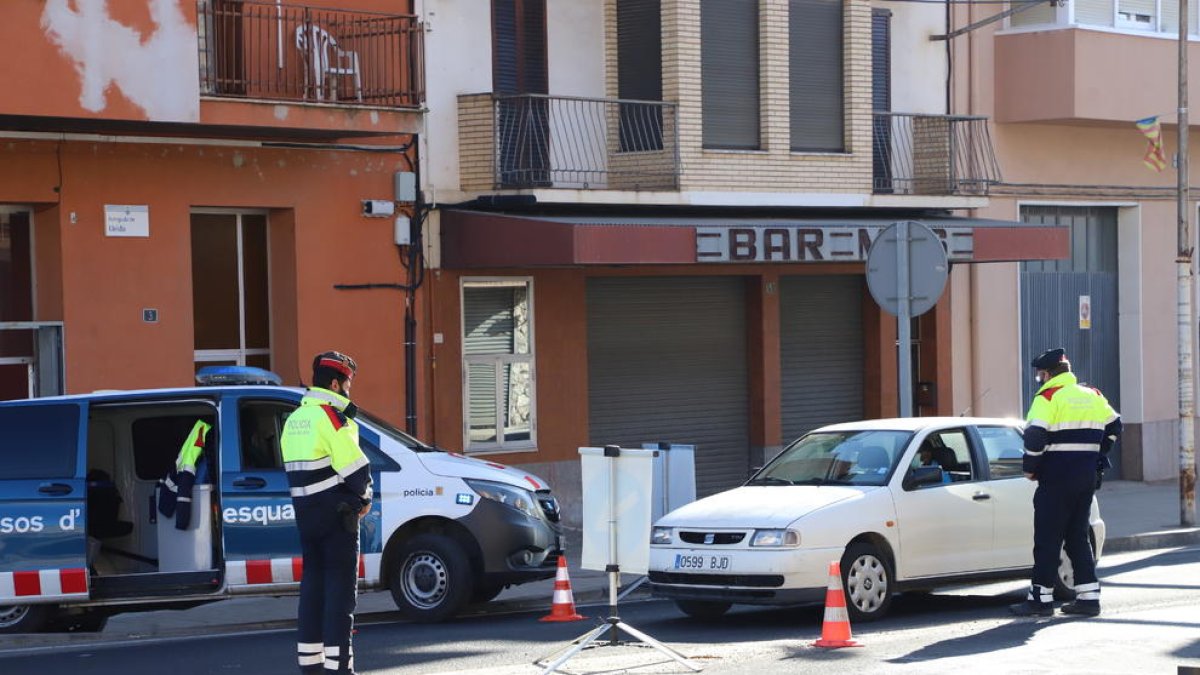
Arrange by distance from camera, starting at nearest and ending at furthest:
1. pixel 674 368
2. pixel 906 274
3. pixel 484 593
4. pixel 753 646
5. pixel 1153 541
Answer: pixel 753 646 < pixel 484 593 < pixel 906 274 < pixel 1153 541 < pixel 674 368

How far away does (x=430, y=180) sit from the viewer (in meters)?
20.2

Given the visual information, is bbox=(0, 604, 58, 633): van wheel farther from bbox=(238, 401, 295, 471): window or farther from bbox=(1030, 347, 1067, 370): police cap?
bbox=(1030, 347, 1067, 370): police cap

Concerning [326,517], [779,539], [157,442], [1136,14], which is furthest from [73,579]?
[1136,14]

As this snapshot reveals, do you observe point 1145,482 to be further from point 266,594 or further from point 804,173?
point 266,594

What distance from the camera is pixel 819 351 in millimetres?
24578

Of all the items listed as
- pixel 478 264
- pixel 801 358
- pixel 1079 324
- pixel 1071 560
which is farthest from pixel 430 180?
pixel 1079 324

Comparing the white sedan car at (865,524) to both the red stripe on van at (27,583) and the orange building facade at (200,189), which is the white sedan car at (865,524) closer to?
the red stripe on van at (27,583)

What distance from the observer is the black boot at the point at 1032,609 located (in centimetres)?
1288

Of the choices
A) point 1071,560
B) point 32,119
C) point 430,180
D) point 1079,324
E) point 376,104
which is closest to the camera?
point 1071,560

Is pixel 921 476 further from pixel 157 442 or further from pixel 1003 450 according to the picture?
pixel 157 442

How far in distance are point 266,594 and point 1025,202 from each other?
1541cm

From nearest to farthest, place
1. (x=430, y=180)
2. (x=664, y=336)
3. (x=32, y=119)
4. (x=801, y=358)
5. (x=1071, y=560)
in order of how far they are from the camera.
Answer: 1. (x=1071, y=560)
2. (x=32, y=119)
3. (x=430, y=180)
4. (x=664, y=336)
5. (x=801, y=358)

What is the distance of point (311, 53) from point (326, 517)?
9971mm

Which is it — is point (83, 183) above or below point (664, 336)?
above
